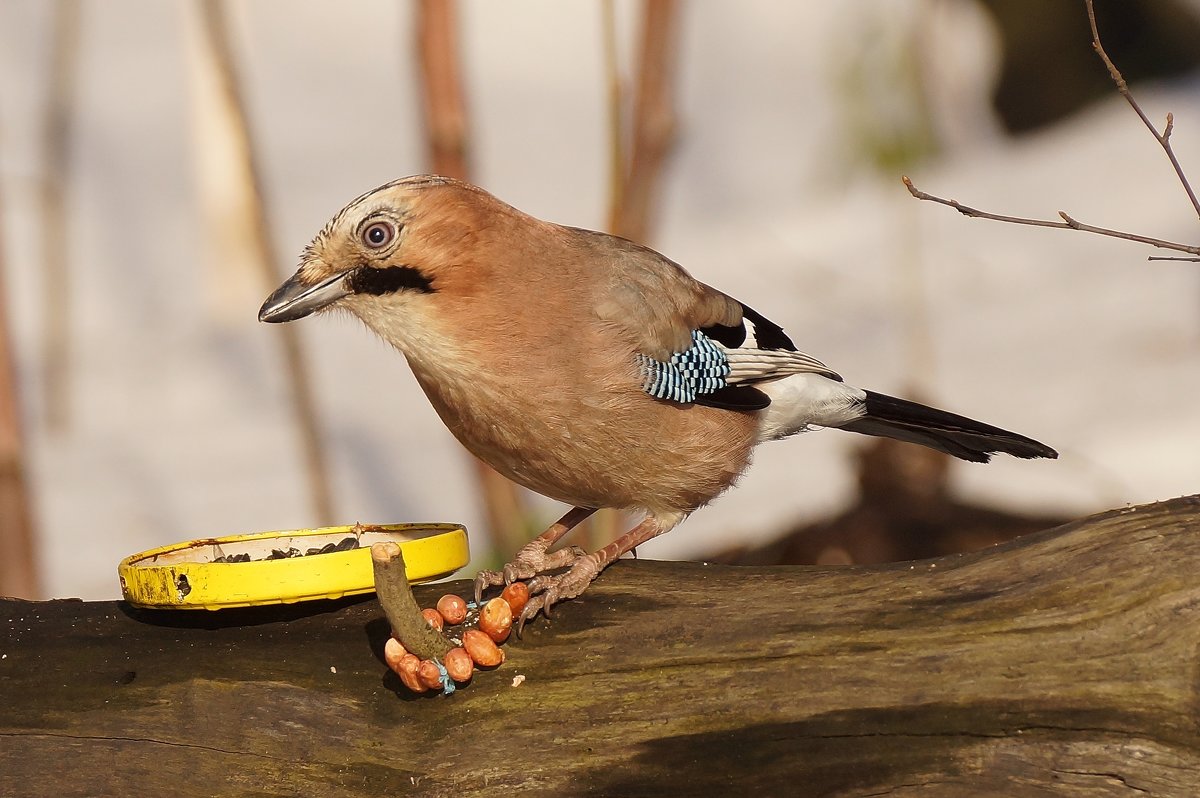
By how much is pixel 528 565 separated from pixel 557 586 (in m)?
0.24

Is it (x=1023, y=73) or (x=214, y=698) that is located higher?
(x=1023, y=73)

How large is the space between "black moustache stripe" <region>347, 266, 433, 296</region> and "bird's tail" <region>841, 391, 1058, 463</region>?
124 centimetres

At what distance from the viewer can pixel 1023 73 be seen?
12375 millimetres

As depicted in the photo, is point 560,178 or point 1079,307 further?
point 560,178

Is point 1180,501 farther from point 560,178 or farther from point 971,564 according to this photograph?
point 560,178

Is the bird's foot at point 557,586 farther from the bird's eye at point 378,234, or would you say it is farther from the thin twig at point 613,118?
the thin twig at point 613,118

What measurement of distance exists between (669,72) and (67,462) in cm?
531

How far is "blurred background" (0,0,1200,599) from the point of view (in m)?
5.32

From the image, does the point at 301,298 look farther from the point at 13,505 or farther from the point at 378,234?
the point at 13,505

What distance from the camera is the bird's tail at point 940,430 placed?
3.27 metres

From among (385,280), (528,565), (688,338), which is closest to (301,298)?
(385,280)

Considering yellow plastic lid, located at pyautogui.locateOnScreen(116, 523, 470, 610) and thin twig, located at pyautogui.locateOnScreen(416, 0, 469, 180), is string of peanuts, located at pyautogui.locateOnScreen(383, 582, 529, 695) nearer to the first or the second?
yellow plastic lid, located at pyautogui.locateOnScreen(116, 523, 470, 610)

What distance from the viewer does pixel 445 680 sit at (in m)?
2.58

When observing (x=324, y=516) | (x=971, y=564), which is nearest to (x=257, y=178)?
(x=324, y=516)
